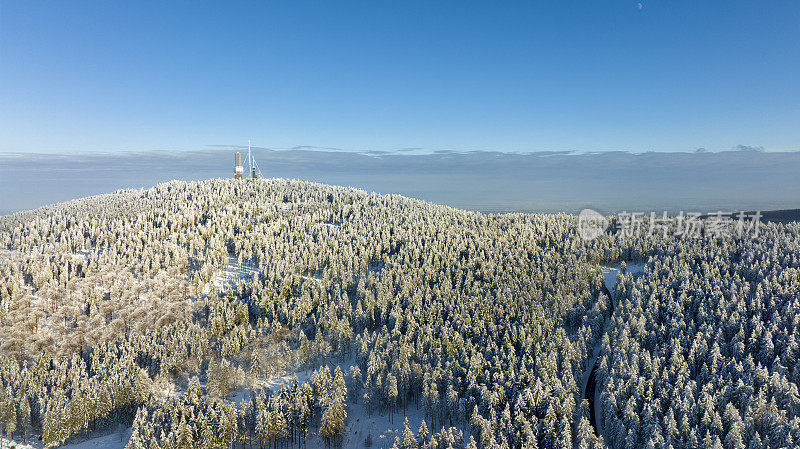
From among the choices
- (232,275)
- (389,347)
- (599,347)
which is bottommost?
(599,347)

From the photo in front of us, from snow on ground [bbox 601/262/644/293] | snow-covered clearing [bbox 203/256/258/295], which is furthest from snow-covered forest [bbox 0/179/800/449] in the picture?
snow on ground [bbox 601/262/644/293]

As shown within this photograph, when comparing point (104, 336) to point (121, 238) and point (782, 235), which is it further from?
point (782, 235)

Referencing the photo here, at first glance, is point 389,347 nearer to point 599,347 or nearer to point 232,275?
point 599,347

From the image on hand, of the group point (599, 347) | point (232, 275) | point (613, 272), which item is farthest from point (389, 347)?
point (613, 272)

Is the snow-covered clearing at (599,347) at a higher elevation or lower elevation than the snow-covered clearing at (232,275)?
lower

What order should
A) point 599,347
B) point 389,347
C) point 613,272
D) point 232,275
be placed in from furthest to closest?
1. point 613,272
2. point 232,275
3. point 599,347
4. point 389,347

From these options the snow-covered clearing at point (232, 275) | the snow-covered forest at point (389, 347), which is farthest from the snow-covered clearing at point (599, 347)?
the snow-covered clearing at point (232, 275)

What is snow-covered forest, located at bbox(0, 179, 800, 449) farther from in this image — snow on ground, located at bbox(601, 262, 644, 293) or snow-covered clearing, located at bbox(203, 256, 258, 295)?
snow on ground, located at bbox(601, 262, 644, 293)

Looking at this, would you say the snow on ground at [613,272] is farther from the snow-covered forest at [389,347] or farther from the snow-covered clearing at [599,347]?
the snow-covered forest at [389,347]
